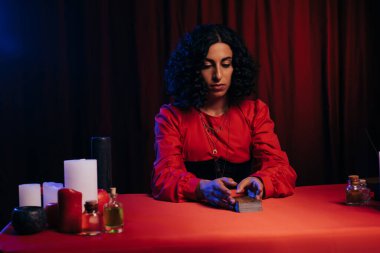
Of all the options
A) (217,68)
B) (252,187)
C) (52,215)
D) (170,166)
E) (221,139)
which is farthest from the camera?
(221,139)

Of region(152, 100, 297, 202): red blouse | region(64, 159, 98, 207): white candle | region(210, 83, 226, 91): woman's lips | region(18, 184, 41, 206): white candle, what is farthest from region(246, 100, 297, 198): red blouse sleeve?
region(18, 184, 41, 206): white candle

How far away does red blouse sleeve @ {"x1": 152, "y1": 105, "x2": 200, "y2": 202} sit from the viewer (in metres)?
1.85

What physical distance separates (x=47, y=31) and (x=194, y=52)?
1171mm

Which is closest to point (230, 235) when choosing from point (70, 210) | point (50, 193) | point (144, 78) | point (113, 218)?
point (113, 218)

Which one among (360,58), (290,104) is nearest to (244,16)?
(290,104)

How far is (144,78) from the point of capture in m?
3.07

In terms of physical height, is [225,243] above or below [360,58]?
below

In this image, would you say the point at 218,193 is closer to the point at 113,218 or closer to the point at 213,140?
the point at 113,218

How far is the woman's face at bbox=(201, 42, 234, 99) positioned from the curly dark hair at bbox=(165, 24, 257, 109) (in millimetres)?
29

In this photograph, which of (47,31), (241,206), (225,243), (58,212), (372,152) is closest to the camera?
(225,243)

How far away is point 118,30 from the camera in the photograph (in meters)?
3.04

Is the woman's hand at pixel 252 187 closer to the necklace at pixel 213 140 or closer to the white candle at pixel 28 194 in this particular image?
the necklace at pixel 213 140

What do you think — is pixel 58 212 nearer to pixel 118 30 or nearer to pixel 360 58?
pixel 118 30

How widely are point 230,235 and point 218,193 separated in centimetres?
38
